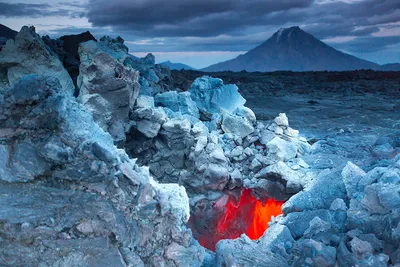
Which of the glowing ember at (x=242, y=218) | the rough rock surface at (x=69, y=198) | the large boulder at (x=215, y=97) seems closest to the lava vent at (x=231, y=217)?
the glowing ember at (x=242, y=218)

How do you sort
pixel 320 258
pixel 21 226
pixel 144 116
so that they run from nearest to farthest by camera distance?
pixel 21 226
pixel 320 258
pixel 144 116

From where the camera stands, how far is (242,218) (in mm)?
8617

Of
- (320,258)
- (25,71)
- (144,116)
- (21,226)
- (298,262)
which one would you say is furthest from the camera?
(144,116)

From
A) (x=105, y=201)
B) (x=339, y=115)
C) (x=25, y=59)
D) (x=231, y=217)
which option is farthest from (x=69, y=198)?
(x=339, y=115)

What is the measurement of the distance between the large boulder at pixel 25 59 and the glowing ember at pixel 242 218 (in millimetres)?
4521

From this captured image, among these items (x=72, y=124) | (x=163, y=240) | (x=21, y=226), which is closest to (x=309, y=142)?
(x=163, y=240)

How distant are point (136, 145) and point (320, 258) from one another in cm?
522

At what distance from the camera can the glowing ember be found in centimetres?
826

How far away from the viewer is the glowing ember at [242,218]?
826cm

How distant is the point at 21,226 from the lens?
12.2 ft

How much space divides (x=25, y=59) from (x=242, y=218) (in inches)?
237

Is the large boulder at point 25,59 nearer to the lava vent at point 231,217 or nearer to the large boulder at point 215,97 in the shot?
the lava vent at point 231,217

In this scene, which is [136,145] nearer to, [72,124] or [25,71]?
[25,71]

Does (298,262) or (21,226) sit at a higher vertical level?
(21,226)
